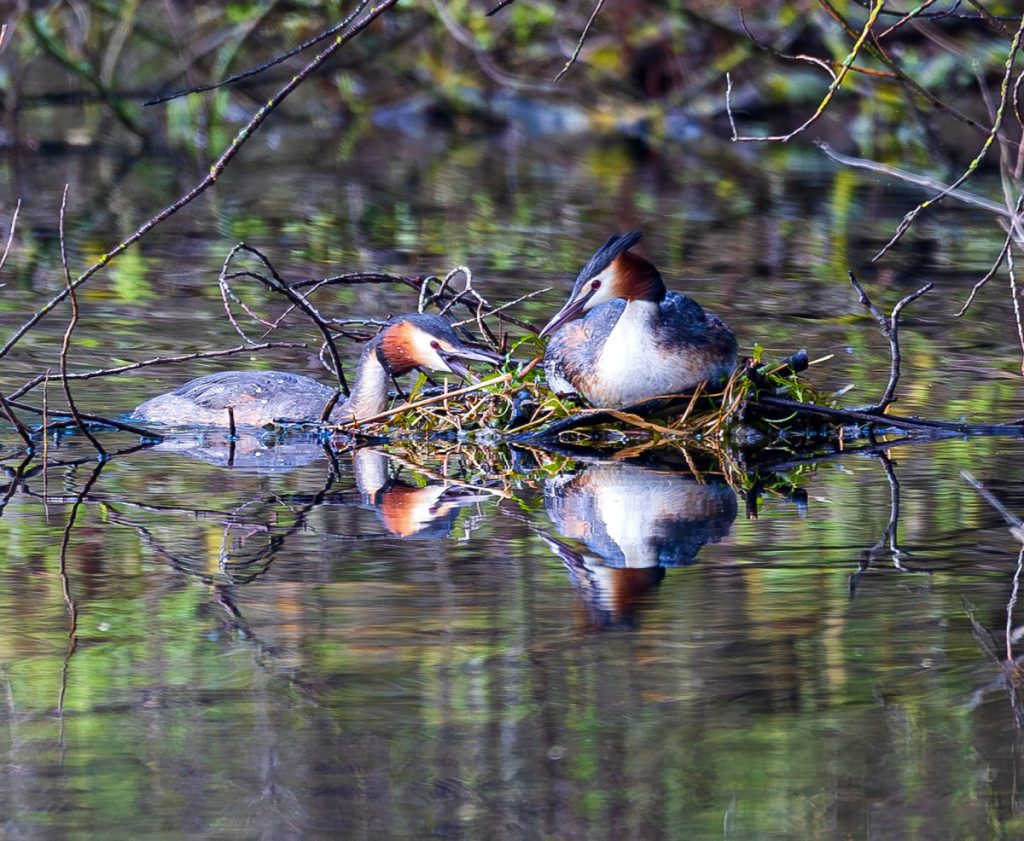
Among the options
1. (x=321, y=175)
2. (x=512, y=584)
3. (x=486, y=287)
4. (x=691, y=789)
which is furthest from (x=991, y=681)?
(x=321, y=175)

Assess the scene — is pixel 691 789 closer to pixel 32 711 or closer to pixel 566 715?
pixel 566 715

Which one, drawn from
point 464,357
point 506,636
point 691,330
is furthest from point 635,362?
point 506,636

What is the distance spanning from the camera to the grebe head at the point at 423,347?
7.61 metres

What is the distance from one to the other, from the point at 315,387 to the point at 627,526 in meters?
2.40

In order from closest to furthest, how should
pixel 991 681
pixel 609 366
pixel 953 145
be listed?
pixel 991 681
pixel 609 366
pixel 953 145

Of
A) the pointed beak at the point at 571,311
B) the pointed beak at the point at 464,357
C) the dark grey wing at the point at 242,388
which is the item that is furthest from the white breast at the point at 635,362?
the dark grey wing at the point at 242,388

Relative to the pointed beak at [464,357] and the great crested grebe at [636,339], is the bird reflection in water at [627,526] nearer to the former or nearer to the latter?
the great crested grebe at [636,339]

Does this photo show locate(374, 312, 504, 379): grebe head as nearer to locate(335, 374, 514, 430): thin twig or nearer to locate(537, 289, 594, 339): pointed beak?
locate(335, 374, 514, 430): thin twig

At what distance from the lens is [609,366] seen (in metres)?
7.29

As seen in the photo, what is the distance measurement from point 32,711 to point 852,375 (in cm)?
540

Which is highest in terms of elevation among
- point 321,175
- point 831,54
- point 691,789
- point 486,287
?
point 831,54

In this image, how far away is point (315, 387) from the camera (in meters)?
8.07

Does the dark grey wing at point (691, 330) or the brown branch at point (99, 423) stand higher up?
the dark grey wing at point (691, 330)

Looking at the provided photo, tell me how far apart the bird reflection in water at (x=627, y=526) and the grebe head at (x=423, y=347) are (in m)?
0.85
